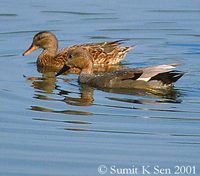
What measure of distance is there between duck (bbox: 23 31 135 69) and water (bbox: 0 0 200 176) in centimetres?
22

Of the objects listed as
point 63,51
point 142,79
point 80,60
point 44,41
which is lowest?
point 142,79

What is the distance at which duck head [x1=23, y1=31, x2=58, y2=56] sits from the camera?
54.2 feet

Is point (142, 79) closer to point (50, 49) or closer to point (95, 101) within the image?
point (95, 101)

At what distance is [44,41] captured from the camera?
16.6m

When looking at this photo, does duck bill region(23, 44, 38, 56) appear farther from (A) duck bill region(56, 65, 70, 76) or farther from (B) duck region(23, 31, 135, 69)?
(A) duck bill region(56, 65, 70, 76)

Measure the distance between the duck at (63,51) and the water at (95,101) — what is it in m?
0.22

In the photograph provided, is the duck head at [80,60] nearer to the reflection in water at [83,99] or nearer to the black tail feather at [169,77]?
the reflection in water at [83,99]

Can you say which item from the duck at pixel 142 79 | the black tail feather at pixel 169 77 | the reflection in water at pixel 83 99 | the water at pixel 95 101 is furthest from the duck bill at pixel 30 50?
the black tail feather at pixel 169 77

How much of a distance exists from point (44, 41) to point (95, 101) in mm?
4120

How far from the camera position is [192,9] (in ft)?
62.5

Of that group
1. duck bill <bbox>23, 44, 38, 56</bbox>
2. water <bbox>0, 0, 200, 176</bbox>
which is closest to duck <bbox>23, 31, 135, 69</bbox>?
duck bill <bbox>23, 44, 38, 56</bbox>

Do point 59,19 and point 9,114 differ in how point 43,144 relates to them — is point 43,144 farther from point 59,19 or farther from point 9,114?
point 59,19

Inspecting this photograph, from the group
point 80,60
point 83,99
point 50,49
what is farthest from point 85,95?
point 50,49

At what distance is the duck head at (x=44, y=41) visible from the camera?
54.2 ft
